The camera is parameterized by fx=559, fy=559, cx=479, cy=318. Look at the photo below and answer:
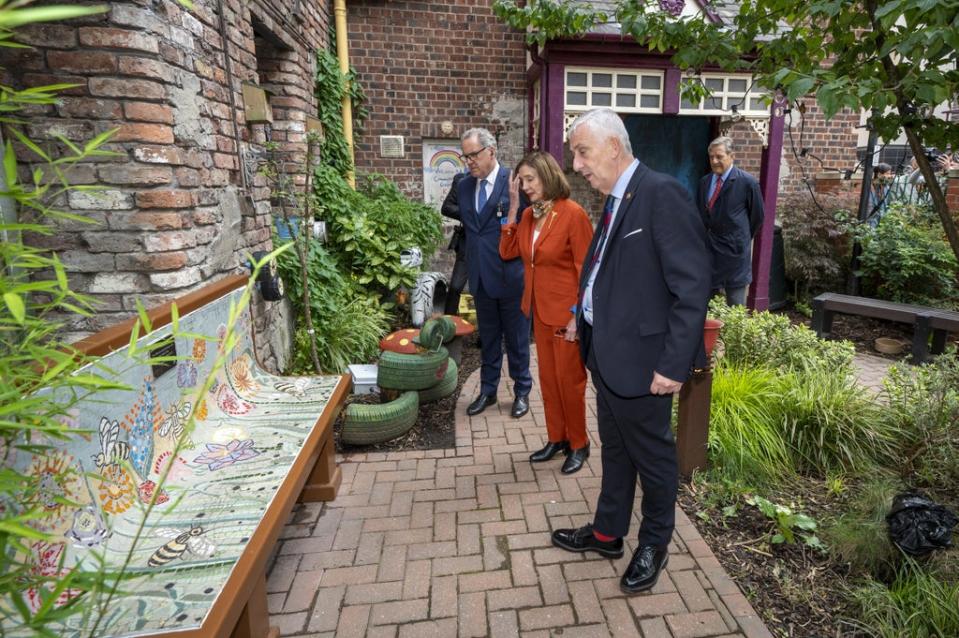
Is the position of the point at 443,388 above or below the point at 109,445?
below

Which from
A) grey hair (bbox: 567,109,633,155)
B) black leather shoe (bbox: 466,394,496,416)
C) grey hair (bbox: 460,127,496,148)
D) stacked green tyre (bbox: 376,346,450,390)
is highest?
grey hair (bbox: 460,127,496,148)

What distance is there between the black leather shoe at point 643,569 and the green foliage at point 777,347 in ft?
6.77

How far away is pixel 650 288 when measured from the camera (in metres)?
2.15

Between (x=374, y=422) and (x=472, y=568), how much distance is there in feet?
4.35

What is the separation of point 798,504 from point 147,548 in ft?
10.1

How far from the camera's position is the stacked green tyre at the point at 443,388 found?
4.24 metres

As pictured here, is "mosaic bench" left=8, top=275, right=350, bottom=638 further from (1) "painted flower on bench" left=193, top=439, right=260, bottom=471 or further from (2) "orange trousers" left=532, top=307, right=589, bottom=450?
(2) "orange trousers" left=532, top=307, right=589, bottom=450

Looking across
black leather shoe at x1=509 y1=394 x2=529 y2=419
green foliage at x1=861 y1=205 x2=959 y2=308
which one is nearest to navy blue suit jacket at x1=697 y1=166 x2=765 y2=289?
green foliage at x1=861 y1=205 x2=959 y2=308

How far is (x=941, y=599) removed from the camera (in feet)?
6.94

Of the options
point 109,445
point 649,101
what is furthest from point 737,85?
point 109,445

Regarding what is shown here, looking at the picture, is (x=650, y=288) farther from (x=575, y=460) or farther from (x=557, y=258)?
(x=575, y=460)

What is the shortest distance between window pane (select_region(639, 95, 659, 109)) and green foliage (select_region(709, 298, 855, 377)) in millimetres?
3017

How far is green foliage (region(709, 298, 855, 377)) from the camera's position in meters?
4.00

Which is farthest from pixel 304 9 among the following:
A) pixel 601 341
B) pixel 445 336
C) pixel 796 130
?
pixel 796 130
